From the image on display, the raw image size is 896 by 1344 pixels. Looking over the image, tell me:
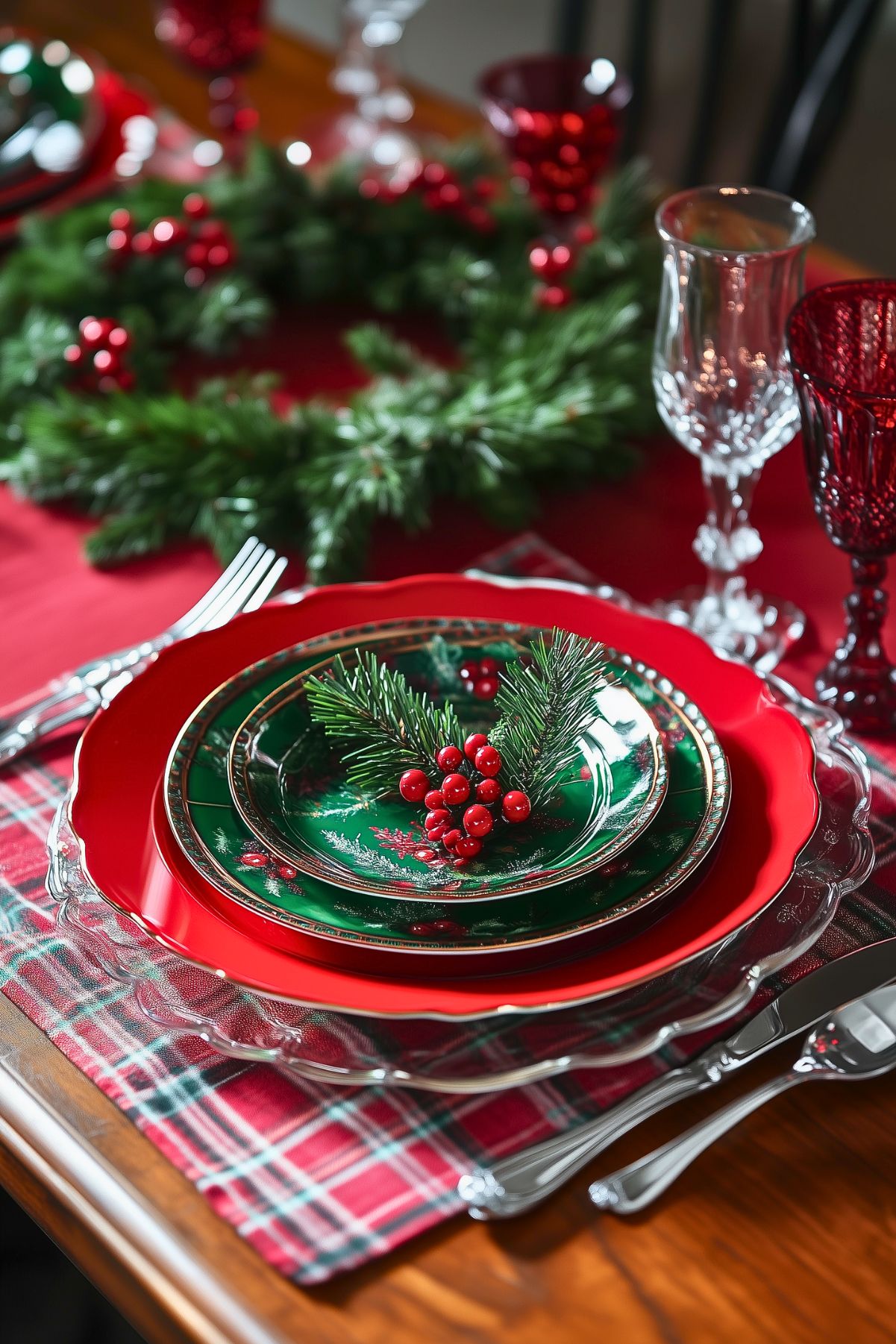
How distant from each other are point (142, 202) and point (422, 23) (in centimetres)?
179

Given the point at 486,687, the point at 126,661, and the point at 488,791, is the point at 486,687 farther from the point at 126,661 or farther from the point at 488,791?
the point at 126,661

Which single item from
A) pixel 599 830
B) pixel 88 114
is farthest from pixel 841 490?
pixel 88 114

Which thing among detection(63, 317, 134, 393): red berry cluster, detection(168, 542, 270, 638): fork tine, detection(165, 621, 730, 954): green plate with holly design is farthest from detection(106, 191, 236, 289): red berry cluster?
detection(165, 621, 730, 954): green plate with holly design

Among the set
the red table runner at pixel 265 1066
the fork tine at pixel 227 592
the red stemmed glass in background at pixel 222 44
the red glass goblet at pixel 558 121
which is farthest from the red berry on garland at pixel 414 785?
the red stemmed glass in background at pixel 222 44

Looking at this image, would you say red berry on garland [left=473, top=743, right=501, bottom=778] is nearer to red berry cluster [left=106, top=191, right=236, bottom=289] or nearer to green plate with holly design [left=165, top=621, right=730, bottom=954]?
green plate with holly design [left=165, top=621, right=730, bottom=954]

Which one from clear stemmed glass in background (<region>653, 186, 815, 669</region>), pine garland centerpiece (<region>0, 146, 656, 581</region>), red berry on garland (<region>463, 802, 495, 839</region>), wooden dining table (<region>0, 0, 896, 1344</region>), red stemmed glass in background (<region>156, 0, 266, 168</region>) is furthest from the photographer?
red stemmed glass in background (<region>156, 0, 266, 168</region>)

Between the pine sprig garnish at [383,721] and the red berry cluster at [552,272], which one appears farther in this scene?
the red berry cluster at [552,272]

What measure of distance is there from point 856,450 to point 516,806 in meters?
0.23

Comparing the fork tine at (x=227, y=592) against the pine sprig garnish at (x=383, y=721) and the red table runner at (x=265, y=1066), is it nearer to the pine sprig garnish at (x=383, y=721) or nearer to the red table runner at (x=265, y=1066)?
the red table runner at (x=265, y=1066)

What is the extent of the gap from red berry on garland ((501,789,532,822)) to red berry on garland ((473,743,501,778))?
1cm

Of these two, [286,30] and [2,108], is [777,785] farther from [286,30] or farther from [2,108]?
[286,30]

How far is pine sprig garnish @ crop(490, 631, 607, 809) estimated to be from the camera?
54 cm

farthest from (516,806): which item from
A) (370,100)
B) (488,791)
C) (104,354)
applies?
(370,100)

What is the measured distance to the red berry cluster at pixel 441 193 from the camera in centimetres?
106
